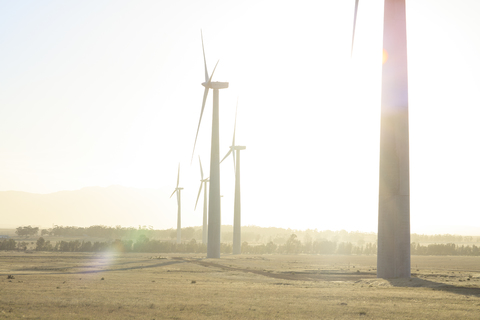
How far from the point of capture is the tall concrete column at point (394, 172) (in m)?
40.2

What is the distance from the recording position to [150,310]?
954 inches

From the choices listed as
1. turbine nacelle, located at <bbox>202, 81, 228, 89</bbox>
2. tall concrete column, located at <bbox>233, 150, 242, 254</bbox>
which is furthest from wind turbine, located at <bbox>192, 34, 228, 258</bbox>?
tall concrete column, located at <bbox>233, 150, 242, 254</bbox>

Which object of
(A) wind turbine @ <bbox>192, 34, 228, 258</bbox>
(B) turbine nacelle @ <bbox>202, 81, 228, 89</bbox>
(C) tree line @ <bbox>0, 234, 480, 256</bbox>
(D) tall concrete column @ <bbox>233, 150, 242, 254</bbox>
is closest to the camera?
(A) wind turbine @ <bbox>192, 34, 228, 258</bbox>

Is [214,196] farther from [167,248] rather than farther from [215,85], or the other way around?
[167,248]

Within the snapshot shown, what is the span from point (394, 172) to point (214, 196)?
1677 inches

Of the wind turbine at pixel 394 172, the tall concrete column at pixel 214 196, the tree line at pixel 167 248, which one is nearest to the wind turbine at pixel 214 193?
the tall concrete column at pixel 214 196

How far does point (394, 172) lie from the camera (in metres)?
40.5

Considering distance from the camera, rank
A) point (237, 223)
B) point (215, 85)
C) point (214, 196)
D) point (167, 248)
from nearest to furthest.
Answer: point (214, 196)
point (215, 85)
point (237, 223)
point (167, 248)

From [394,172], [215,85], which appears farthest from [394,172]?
[215,85]

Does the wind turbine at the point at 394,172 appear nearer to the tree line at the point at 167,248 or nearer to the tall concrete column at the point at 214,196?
the tall concrete column at the point at 214,196

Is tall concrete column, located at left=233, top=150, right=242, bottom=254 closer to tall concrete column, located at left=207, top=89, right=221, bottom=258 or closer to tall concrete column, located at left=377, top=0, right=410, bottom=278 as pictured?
tall concrete column, located at left=207, top=89, right=221, bottom=258

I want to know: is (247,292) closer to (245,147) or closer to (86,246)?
(245,147)

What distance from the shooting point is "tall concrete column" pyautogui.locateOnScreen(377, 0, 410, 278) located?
132 ft

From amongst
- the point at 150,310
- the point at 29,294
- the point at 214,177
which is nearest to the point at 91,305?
the point at 150,310
